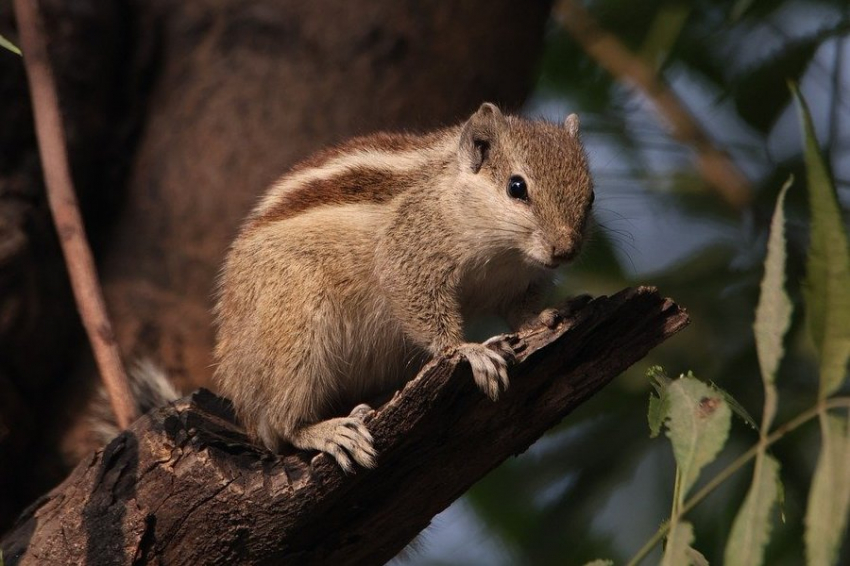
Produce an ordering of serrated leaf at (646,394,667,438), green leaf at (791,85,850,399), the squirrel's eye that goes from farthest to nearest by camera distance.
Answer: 1. the squirrel's eye
2. serrated leaf at (646,394,667,438)
3. green leaf at (791,85,850,399)

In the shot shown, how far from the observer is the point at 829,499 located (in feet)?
5.56

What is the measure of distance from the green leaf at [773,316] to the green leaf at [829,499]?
4.5 inches

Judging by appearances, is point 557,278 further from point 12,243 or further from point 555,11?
point 555,11

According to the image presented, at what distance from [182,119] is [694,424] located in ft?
12.3

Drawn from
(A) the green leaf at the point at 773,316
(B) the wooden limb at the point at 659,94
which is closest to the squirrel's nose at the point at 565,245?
(A) the green leaf at the point at 773,316

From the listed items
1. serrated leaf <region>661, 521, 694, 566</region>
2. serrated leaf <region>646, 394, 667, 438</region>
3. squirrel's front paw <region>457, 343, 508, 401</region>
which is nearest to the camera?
serrated leaf <region>661, 521, 694, 566</region>

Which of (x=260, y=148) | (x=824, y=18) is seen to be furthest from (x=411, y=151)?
(x=824, y=18)

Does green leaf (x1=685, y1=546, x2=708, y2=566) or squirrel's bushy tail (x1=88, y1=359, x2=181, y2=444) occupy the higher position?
squirrel's bushy tail (x1=88, y1=359, x2=181, y2=444)

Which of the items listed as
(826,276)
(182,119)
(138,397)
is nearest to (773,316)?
(826,276)

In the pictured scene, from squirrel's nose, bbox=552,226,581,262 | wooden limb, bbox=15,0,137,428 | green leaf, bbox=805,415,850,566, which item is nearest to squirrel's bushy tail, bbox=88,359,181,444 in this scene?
wooden limb, bbox=15,0,137,428

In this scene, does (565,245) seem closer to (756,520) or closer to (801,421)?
(801,421)

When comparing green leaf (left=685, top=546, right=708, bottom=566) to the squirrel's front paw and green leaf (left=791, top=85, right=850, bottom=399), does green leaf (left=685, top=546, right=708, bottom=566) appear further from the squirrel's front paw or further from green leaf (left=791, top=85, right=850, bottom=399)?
the squirrel's front paw

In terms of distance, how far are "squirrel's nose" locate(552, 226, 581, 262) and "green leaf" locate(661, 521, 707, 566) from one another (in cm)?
156

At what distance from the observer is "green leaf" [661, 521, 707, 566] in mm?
1873
